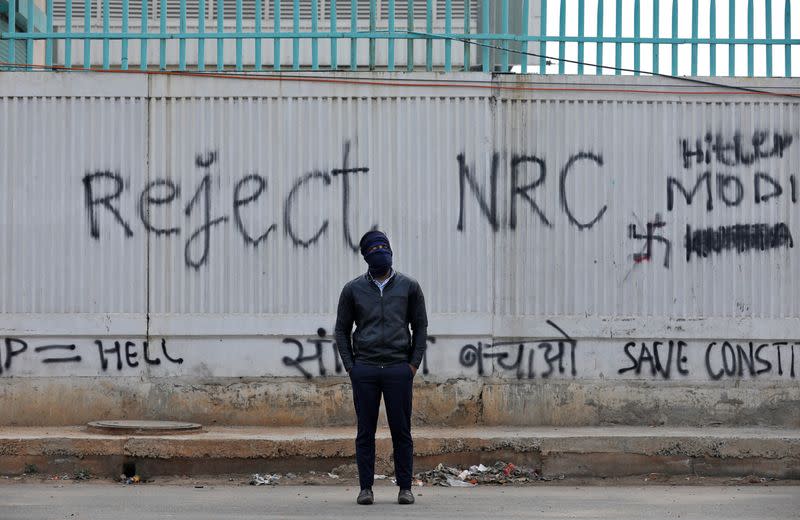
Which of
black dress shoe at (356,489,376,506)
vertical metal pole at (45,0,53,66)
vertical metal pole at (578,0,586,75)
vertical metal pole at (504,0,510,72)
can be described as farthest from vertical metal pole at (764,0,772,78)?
vertical metal pole at (45,0,53,66)

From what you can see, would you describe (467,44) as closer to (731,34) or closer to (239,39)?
(239,39)

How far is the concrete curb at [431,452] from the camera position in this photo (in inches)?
356

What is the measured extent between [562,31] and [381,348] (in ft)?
12.4

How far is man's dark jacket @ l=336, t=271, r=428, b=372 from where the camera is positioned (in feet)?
25.1

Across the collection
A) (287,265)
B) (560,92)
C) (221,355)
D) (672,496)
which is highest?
(560,92)

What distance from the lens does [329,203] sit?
33.0 feet

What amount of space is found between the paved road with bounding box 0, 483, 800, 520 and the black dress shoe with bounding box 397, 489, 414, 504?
0.07 meters

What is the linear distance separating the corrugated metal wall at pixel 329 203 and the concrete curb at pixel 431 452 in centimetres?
114

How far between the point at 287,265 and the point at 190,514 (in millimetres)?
3078

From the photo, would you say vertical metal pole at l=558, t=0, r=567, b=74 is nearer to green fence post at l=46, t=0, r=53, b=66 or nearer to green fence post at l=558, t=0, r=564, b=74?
green fence post at l=558, t=0, r=564, b=74

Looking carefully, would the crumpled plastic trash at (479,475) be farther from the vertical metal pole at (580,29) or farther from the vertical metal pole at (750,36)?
the vertical metal pole at (750,36)

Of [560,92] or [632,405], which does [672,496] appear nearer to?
[632,405]

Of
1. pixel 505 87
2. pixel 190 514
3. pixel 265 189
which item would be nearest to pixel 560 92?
pixel 505 87

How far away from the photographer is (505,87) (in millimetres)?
10117
